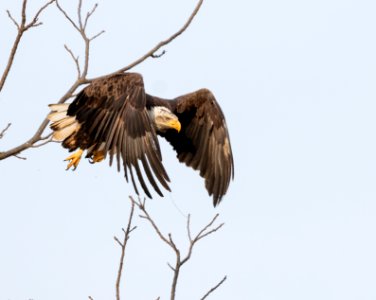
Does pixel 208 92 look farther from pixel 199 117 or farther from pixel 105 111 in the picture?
pixel 105 111

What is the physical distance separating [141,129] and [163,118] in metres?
1.14

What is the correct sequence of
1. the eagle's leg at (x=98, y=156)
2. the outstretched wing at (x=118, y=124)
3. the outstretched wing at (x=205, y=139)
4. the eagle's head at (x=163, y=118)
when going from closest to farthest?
the outstretched wing at (x=118, y=124) < the eagle's leg at (x=98, y=156) < the eagle's head at (x=163, y=118) < the outstretched wing at (x=205, y=139)

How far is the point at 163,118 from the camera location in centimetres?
765

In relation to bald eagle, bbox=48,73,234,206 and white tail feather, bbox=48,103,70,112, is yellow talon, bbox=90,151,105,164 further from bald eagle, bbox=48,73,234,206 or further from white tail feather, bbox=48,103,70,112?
white tail feather, bbox=48,103,70,112

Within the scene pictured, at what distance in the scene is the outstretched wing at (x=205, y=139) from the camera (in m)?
8.40

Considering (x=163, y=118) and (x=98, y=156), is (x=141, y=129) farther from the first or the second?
(x=163, y=118)

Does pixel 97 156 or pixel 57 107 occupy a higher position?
pixel 57 107

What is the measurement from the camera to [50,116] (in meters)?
7.08

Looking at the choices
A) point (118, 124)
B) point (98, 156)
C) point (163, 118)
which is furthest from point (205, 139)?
point (118, 124)

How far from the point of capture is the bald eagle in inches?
249

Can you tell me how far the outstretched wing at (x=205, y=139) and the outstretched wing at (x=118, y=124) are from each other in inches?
55.4

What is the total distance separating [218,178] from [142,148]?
2211mm

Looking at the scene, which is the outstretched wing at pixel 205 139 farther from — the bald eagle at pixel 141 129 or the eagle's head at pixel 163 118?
the eagle's head at pixel 163 118

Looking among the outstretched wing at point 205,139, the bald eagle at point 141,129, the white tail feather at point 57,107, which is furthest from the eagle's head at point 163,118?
the white tail feather at point 57,107
